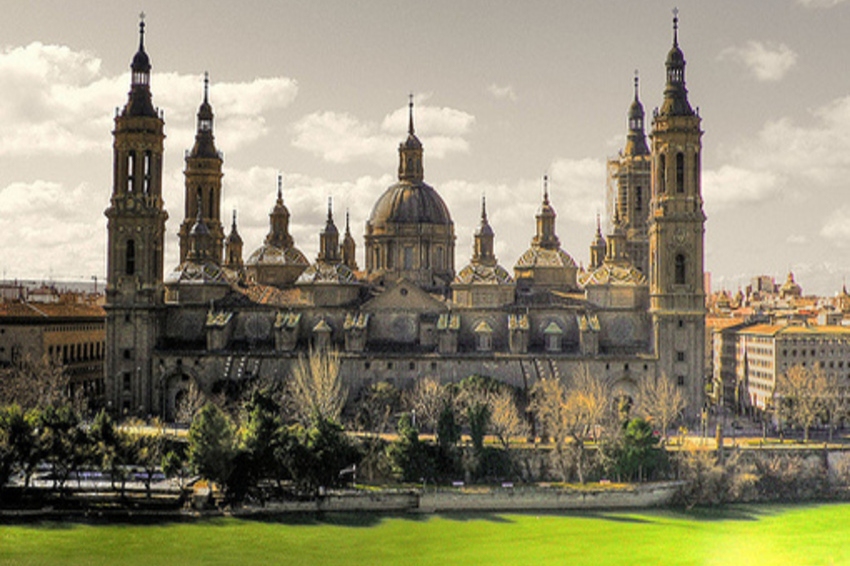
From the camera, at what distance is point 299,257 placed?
90812 mm

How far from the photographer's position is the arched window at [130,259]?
260 ft

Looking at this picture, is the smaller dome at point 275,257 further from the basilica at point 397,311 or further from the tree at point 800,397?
the tree at point 800,397

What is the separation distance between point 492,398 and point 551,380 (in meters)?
6.57

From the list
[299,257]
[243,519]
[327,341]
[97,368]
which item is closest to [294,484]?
[243,519]

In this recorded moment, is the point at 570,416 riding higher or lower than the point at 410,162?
lower

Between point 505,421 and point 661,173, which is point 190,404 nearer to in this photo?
point 505,421

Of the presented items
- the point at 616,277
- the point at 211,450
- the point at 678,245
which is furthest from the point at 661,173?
the point at 211,450

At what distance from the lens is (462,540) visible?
51281 mm

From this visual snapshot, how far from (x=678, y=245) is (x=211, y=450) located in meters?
35.8

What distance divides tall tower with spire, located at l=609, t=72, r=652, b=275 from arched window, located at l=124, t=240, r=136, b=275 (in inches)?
1787

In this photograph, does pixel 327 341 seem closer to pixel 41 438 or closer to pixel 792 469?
pixel 41 438

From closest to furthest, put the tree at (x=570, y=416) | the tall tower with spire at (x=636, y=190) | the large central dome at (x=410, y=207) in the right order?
the tree at (x=570, y=416) < the large central dome at (x=410, y=207) < the tall tower with spire at (x=636, y=190)

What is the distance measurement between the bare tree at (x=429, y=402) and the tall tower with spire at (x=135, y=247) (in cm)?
1987

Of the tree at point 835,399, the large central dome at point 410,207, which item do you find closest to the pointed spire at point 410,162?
the large central dome at point 410,207
